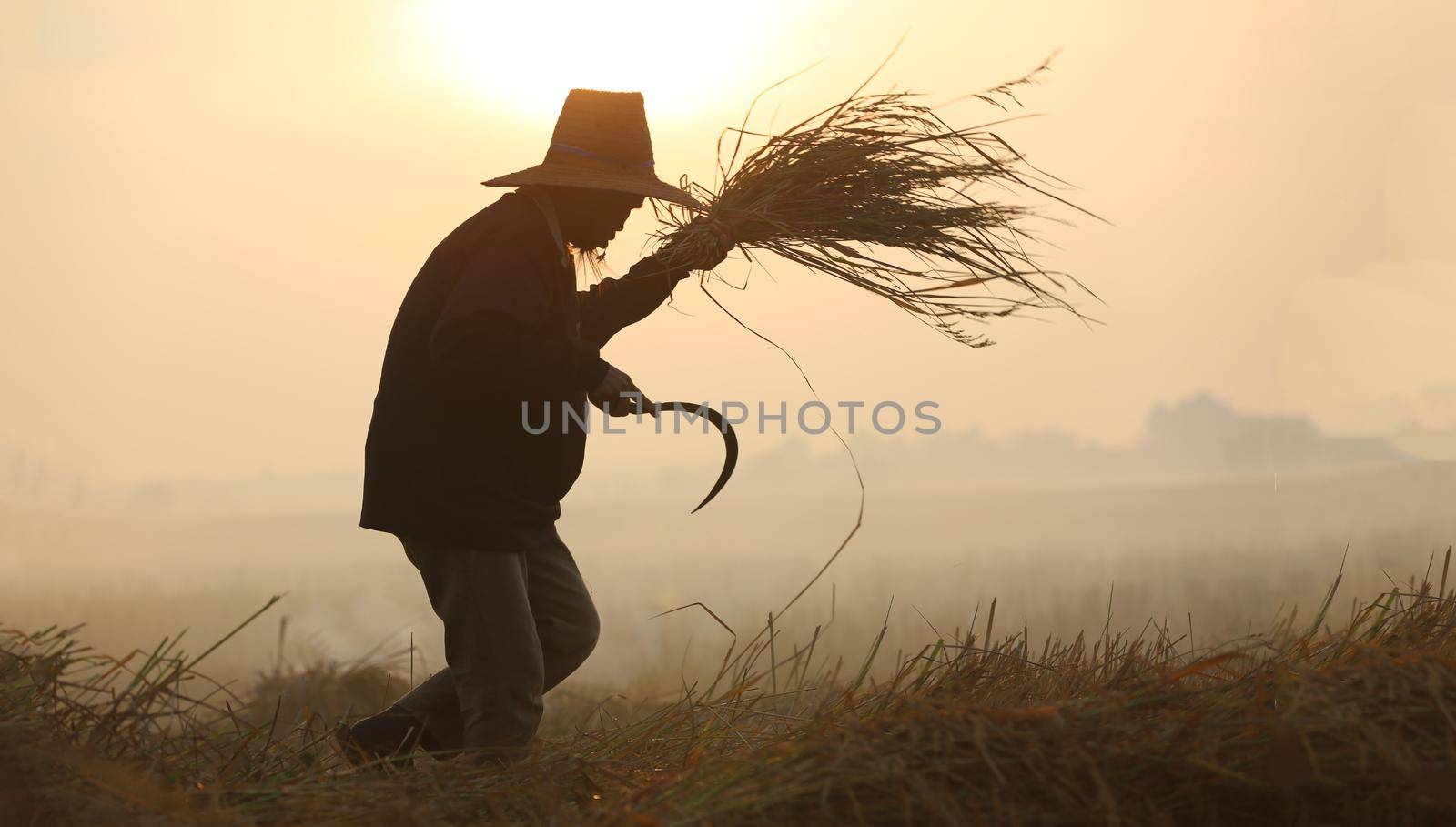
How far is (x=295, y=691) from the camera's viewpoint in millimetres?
5098

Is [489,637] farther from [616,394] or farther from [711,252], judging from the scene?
[711,252]

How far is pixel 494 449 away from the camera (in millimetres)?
2924

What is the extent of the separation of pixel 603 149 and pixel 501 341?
0.68 m

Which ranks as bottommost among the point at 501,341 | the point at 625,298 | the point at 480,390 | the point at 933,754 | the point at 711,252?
the point at 933,754

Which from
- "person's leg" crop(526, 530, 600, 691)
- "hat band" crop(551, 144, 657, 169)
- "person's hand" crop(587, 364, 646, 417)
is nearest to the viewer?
"person's hand" crop(587, 364, 646, 417)

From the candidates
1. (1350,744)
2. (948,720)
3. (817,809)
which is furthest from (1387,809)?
(817,809)

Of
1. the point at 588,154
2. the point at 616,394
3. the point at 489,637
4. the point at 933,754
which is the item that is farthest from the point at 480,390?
the point at 933,754

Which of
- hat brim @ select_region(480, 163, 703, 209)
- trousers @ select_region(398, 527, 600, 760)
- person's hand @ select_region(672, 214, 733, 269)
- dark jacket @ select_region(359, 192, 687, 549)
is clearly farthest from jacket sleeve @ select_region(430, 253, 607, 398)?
person's hand @ select_region(672, 214, 733, 269)

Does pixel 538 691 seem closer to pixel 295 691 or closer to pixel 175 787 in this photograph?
pixel 175 787

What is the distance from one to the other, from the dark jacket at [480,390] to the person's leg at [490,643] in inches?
2.5

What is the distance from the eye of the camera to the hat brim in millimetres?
3062

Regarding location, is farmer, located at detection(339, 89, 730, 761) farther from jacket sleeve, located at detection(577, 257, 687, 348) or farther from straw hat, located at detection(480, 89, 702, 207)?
jacket sleeve, located at detection(577, 257, 687, 348)

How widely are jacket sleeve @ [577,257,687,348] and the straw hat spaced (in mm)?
209

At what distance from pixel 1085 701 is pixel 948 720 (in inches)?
→ 12.9
